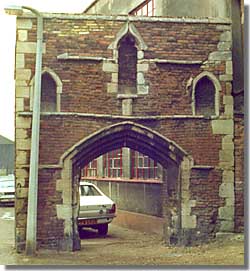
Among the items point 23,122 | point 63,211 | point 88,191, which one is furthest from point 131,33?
point 63,211

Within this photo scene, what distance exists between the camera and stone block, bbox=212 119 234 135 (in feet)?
25.2

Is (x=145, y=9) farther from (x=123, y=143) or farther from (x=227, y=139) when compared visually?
(x=227, y=139)

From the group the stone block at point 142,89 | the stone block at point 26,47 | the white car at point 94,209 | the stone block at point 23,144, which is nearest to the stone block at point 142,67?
the stone block at point 142,89

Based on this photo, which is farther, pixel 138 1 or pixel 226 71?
pixel 138 1

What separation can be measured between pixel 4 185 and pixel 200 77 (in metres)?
2.36

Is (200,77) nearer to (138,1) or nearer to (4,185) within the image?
(138,1)

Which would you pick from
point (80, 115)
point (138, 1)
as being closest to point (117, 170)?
point (80, 115)

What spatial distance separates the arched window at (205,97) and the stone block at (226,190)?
2.58 ft

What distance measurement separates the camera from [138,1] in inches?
343

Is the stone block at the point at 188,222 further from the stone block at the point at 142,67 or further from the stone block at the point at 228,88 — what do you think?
the stone block at the point at 142,67

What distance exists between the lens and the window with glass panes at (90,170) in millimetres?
8672

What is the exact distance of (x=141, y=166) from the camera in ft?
29.2

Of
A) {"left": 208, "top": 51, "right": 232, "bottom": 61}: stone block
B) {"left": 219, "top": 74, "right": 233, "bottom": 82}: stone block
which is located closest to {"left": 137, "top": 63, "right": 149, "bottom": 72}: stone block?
{"left": 208, "top": 51, "right": 232, "bottom": 61}: stone block

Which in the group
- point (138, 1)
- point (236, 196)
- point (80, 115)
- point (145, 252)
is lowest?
point (145, 252)
